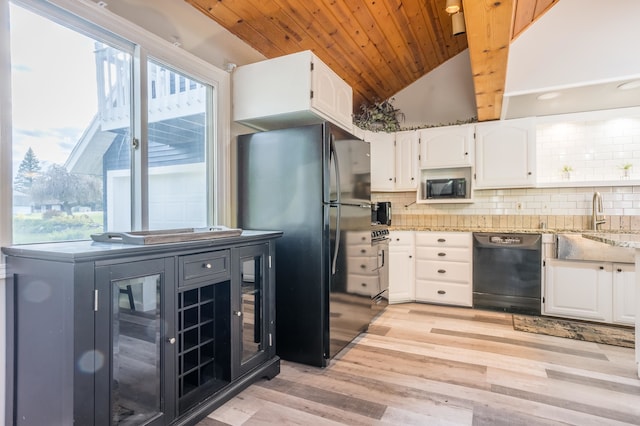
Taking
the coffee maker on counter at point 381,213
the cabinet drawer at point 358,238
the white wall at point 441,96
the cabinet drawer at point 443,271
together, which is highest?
the white wall at point 441,96

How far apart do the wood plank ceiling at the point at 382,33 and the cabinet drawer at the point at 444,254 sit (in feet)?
5.07

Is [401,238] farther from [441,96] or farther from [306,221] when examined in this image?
[441,96]

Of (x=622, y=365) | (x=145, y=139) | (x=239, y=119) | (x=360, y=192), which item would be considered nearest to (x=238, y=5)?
(x=239, y=119)

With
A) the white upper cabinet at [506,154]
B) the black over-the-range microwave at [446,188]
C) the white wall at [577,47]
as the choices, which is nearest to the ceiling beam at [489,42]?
the white wall at [577,47]

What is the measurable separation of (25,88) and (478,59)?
2.85m

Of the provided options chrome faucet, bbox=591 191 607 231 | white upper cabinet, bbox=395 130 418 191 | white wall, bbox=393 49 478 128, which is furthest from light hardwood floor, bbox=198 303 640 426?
white wall, bbox=393 49 478 128

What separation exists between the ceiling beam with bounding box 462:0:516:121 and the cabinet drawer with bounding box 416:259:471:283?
176 cm

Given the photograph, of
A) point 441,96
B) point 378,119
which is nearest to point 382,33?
point 378,119

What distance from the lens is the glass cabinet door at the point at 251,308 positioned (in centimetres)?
205

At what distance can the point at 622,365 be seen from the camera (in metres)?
2.48

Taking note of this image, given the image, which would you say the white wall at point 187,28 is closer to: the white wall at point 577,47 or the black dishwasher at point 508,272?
the white wall at point 577,47

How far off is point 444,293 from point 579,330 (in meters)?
1.26

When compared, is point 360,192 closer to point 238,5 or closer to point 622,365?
point 238,5

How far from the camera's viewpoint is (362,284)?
117 inches
